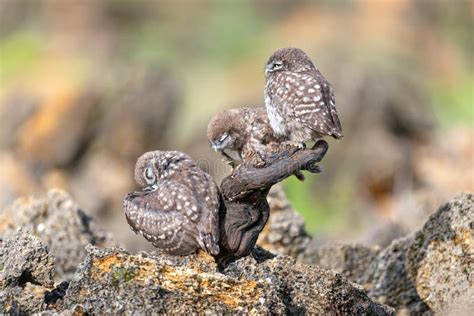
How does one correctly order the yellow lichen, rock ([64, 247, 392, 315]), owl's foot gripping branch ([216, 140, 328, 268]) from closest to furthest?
rock ([64, 247, 392, 315]) → the yellow lichen → owl's foot gripping branch ([216, 140, 328, 268])

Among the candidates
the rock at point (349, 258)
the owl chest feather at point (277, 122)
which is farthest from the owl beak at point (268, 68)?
the rock at point (349, 258)

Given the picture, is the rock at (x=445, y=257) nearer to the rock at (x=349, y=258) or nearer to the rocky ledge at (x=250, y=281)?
the rocky ledge at (x=250, y=281)

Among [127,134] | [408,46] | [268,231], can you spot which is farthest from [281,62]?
[408,46]

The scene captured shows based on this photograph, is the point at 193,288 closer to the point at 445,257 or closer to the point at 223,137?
the point at 223,137

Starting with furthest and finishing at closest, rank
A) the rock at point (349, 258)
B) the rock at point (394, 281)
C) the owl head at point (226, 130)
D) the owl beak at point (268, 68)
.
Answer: the rock at point (349, 258)
the rock at point (394, 281)
the owl beak at point (268, 68)
the owl head at point (226, 130)

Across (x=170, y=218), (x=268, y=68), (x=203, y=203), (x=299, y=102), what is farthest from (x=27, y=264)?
(x=268, y=68)

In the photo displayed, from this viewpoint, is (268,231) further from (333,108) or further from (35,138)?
(35,138)

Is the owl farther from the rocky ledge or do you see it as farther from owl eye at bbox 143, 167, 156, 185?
the rocky ledge

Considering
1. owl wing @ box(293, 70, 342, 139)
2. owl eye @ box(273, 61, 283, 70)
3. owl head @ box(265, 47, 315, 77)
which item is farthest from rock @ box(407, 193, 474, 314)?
owl eye @ box(273, 61, 283, 70)
